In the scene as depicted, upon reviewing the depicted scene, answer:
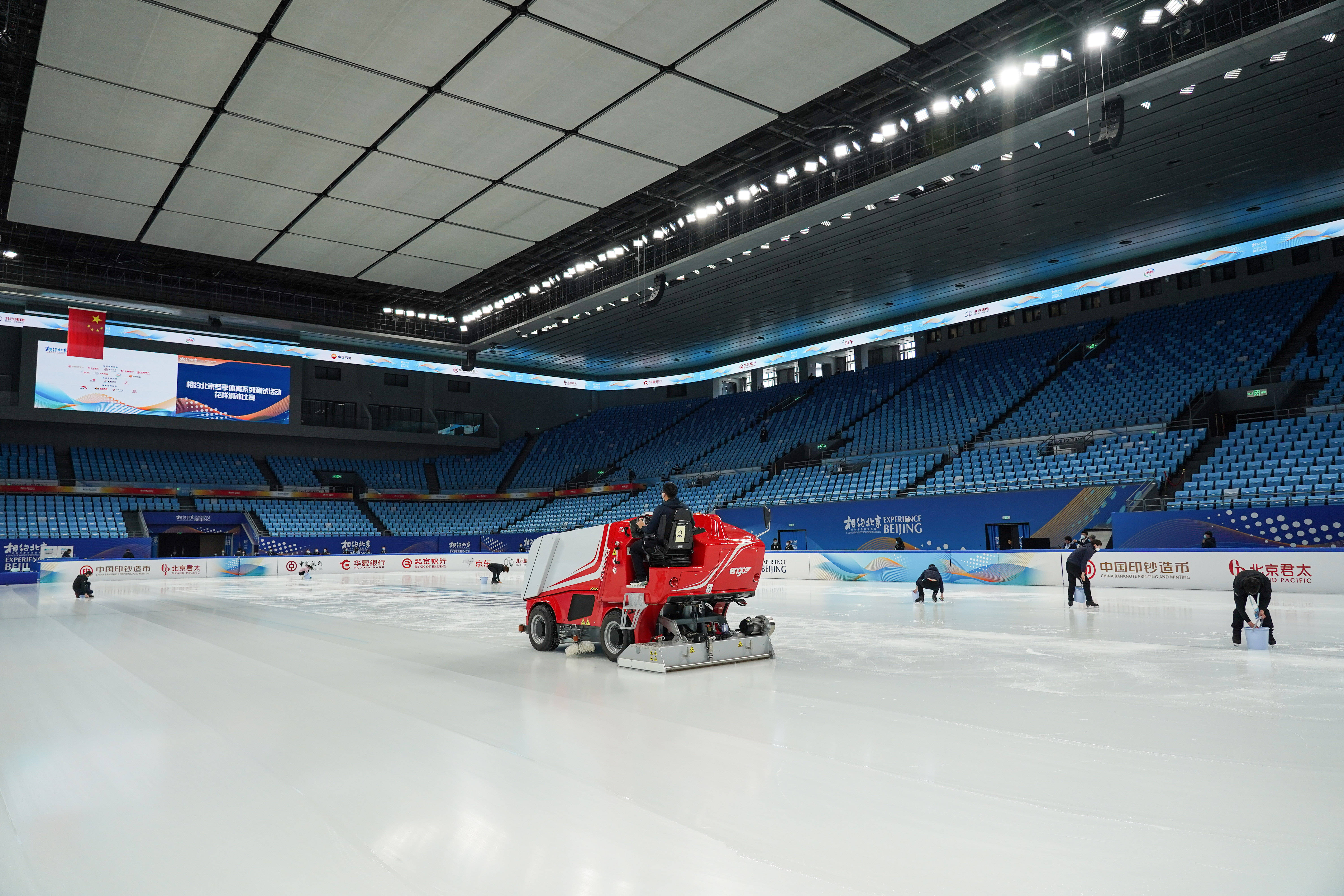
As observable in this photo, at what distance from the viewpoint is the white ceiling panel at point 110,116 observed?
12500 millimetres

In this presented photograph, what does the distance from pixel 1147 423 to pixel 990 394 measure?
20.5 feet

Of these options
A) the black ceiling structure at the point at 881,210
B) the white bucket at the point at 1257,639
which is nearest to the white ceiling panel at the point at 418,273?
the black ceiling structure at the point at 881,210

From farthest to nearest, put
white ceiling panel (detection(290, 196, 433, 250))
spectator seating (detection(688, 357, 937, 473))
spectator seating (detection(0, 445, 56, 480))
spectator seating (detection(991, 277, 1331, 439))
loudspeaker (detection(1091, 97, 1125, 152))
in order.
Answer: spectator seating (detection(688, 357, 937, 473))
spectator seating (detection(0, 445, 56, 480))
spectator seating (detection(991, 277, 1331, 439))
white ceiling panel (detection(290, 196, 433, 250))
loudspeaker (detection(1091, 97, 1125, 152))

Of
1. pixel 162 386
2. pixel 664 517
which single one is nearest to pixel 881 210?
pixel 664 517

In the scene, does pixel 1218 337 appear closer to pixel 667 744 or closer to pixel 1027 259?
pixel 1027 259

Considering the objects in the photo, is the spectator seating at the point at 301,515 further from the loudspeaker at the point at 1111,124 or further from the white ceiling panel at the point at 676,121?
the loudspeaker at the point at 1111,124

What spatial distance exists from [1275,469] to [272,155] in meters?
22.9

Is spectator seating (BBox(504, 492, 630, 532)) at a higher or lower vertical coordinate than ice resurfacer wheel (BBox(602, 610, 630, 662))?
higher

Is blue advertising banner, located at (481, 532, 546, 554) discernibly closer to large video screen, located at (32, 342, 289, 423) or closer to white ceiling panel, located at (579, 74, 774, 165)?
large video screen, located at (32, 342, 289, 423)

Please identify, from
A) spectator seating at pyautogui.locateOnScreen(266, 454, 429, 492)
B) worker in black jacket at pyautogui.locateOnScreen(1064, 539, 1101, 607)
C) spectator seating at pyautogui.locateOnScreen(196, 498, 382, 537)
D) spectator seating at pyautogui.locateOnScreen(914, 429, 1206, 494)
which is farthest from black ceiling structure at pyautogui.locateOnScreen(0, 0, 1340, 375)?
spectator seating at pyautogui.locateOnScreen(266, 454, 429, 492)

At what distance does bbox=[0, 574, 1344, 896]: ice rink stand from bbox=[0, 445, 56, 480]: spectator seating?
28759 mm

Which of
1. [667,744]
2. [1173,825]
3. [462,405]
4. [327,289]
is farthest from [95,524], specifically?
[1173,825]

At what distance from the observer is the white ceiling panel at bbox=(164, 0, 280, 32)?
34.9 feet

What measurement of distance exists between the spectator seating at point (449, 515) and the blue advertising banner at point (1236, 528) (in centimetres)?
2620
